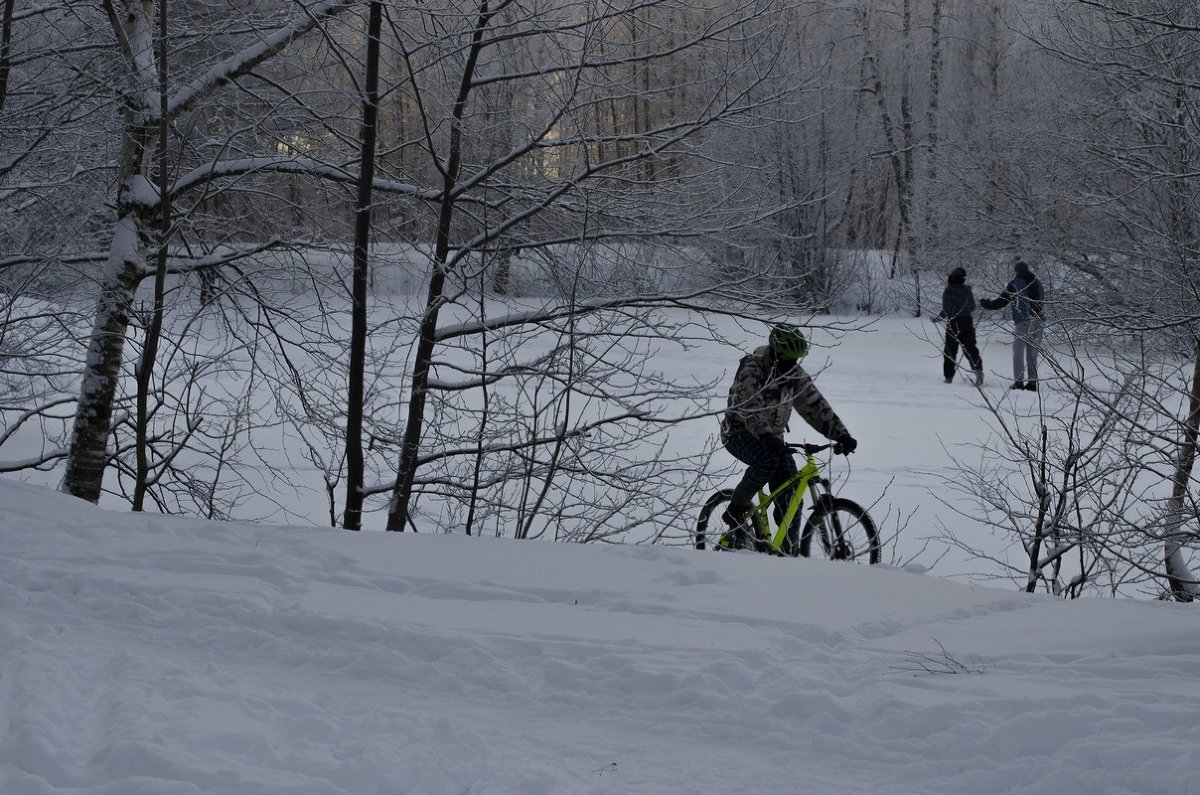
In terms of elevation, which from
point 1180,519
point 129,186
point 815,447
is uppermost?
point 129,186

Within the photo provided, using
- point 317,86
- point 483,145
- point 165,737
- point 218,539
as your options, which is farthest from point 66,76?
point 165,737

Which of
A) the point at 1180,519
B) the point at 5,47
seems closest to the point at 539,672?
the point at 1180,519

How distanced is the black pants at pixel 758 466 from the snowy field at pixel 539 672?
897mm

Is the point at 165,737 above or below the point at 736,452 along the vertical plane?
below

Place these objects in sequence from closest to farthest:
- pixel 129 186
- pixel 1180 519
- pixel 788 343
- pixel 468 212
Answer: pixel 1180 519
pixel 788 343
pixel 129 186
pixel 468 212

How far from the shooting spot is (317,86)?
353 inches

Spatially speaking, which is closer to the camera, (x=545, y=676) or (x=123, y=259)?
(x=545, y=676)

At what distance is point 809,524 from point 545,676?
11.4ft

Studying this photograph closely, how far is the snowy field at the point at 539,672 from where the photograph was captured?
3.62 m

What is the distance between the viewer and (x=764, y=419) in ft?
24.9

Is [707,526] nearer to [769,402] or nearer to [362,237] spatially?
[769,402]

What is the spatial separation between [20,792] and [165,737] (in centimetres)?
45

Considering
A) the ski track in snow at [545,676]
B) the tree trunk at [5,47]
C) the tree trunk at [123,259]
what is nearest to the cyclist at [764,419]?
the ski track in snow at [545,676]

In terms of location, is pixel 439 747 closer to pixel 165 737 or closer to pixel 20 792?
pixel 165 737
